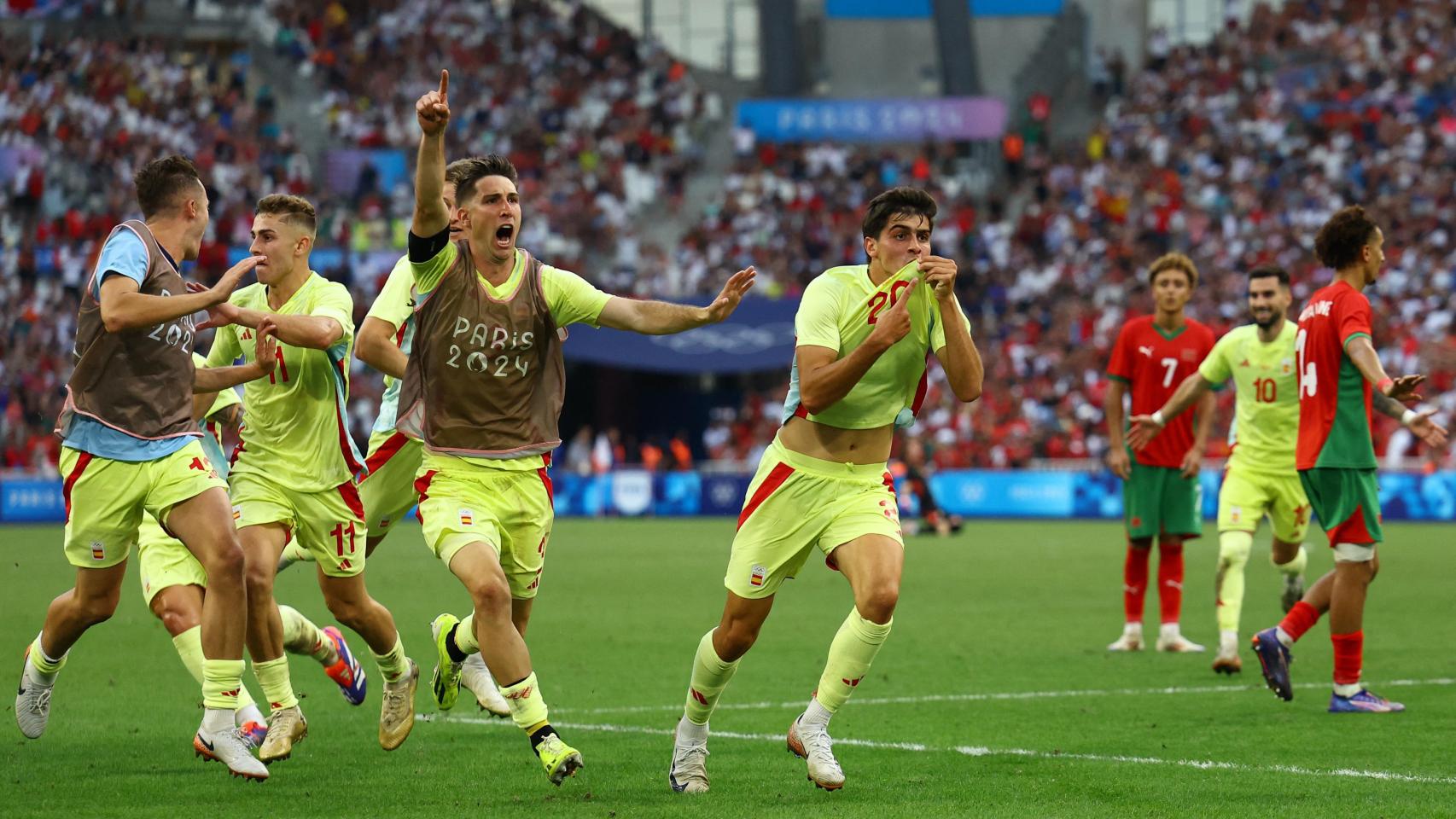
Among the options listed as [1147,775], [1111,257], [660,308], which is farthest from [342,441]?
[1111,257]

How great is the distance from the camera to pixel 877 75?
156 ft

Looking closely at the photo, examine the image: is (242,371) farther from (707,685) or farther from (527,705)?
(707,685)

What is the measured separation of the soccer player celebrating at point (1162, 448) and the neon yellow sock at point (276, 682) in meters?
6.78

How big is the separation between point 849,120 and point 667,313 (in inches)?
1487

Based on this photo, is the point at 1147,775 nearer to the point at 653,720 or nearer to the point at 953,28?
the point at 653,720

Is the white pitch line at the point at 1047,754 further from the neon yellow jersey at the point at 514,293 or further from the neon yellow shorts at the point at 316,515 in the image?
the neon yellow jersey at the point at 514,293

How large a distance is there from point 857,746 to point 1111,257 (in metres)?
32.0

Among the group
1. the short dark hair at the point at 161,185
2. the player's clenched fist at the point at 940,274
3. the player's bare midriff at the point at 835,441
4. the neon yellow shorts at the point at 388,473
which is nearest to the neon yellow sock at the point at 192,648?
the neon yellow shorts at the point at 388,473

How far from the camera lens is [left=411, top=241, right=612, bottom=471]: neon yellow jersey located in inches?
309

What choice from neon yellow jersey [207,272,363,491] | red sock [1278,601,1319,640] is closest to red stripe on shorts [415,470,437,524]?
neon yellow jersey [207,272,363,491]

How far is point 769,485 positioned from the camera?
25.4 feet

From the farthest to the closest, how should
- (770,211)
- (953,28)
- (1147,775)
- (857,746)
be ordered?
(953,28)
(770,211)
(857,746)
(1147,775)

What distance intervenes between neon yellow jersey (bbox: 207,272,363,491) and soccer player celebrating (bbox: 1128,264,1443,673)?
5655 millimetres

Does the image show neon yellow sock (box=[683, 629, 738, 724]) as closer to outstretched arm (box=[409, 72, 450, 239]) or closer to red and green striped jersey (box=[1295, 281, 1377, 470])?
outstretched arm (box=[409, 72, 450, 239])
